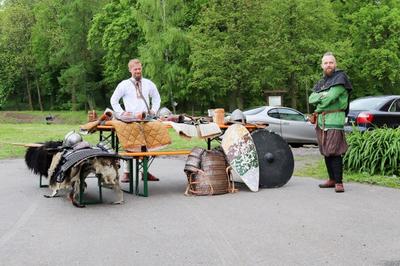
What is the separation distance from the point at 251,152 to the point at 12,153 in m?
9.90

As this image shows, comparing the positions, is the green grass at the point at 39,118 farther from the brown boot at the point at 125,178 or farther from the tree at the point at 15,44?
the brown boot at the point at 125,178

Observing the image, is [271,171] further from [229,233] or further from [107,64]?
[107,64]

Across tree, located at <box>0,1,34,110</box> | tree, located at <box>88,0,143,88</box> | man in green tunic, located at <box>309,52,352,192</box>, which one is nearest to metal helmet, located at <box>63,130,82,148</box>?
man in green tunic, located at <box>309,52,352,192</box>

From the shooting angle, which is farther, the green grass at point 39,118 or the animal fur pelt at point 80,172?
the green grass at point 39,118

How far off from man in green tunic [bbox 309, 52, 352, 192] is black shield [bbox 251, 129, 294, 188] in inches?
26.0

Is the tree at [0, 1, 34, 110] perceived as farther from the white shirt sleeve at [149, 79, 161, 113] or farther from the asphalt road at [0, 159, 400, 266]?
the asphalt road at [0, 159, 400, 266]

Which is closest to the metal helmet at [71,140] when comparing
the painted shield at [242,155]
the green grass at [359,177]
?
the painted shield at [242,155]

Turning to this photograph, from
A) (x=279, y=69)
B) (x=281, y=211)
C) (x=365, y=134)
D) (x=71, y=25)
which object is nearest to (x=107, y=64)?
(x=71, y=25)

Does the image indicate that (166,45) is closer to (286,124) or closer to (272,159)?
(286,124)

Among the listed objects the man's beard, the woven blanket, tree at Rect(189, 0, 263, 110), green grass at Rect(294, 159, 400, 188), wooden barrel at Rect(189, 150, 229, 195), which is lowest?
green grass at Rect(294, 159, 400, 188)

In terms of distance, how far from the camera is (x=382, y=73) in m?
42.6

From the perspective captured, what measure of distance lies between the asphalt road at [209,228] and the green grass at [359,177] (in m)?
0.46

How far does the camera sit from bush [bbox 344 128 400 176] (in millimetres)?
10828

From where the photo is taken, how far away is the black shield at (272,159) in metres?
9.48
